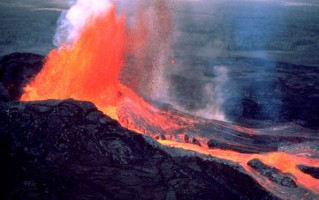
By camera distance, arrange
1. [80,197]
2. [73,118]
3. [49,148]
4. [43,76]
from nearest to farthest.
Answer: [80,197] → [49,148] → [73,118] → [43,76]

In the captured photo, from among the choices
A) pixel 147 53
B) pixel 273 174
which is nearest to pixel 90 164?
pixel 273 174

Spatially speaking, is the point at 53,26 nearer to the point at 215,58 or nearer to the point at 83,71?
the point at 215,58

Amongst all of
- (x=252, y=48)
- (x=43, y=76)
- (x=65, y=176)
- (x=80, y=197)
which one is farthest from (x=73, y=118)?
(x=252, y=48)

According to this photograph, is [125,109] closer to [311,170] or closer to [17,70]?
[17,70]

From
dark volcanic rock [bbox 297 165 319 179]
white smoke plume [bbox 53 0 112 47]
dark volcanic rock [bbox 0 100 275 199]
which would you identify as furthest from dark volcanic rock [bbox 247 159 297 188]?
white smoke plume [bbox 53 0 112 47]

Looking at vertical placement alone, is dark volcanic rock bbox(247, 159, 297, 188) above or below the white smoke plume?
below

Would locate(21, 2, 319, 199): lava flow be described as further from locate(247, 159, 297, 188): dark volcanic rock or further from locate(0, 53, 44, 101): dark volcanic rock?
locate(0, 53, 44, 101): dark volcanic rock
